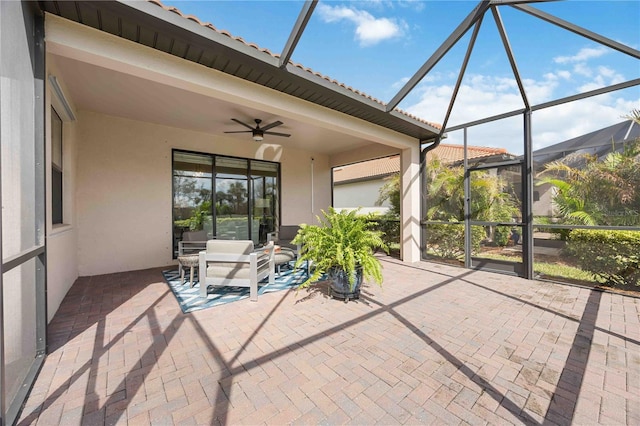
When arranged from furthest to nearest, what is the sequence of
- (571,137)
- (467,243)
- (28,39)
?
(467,243) < (571,137) < (28,39)

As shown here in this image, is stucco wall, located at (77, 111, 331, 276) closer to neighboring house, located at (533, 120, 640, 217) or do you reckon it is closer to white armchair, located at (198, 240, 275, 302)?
white armchair, located at (198, 240, 275, 302)

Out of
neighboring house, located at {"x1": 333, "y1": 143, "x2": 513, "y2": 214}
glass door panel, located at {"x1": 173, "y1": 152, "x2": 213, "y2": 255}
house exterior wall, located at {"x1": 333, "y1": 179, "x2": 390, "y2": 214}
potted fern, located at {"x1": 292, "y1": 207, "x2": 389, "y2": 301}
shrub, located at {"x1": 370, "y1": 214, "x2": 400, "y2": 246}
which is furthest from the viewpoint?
house exterior wall, located at {"x1": 333, "y1": 179, "x2": 390, "y2": 214}

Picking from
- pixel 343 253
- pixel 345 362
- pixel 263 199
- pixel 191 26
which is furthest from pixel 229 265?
pixel 263 199

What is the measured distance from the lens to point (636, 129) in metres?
3.96

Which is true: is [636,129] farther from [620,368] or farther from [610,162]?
[620,368]

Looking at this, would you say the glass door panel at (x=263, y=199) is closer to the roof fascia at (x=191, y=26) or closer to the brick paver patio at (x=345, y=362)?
the brick paver patio at (x=345, y=362)

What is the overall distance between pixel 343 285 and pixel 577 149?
4580mm

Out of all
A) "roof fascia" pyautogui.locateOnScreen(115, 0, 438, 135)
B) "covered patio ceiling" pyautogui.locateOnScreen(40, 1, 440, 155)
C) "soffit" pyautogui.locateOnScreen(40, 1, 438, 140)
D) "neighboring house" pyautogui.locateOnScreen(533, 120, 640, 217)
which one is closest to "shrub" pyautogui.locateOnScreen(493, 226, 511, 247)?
"neighboring house" pyautogui.locateOnScreen(533, 120, 640, 217)

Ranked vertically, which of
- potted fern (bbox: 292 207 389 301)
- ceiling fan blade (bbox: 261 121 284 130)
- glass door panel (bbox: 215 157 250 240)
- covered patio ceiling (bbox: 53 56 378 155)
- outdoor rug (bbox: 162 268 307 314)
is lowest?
outdoor rug (bbox: 162 268 307 314)

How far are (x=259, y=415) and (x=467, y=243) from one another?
5492mm

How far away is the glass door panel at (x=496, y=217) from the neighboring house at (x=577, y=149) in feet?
0.97

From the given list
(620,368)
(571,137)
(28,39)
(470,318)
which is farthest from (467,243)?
(28,39)

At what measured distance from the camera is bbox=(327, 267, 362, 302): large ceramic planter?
3.77 metres

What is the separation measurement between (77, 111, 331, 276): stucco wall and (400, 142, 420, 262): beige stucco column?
4805 mm
